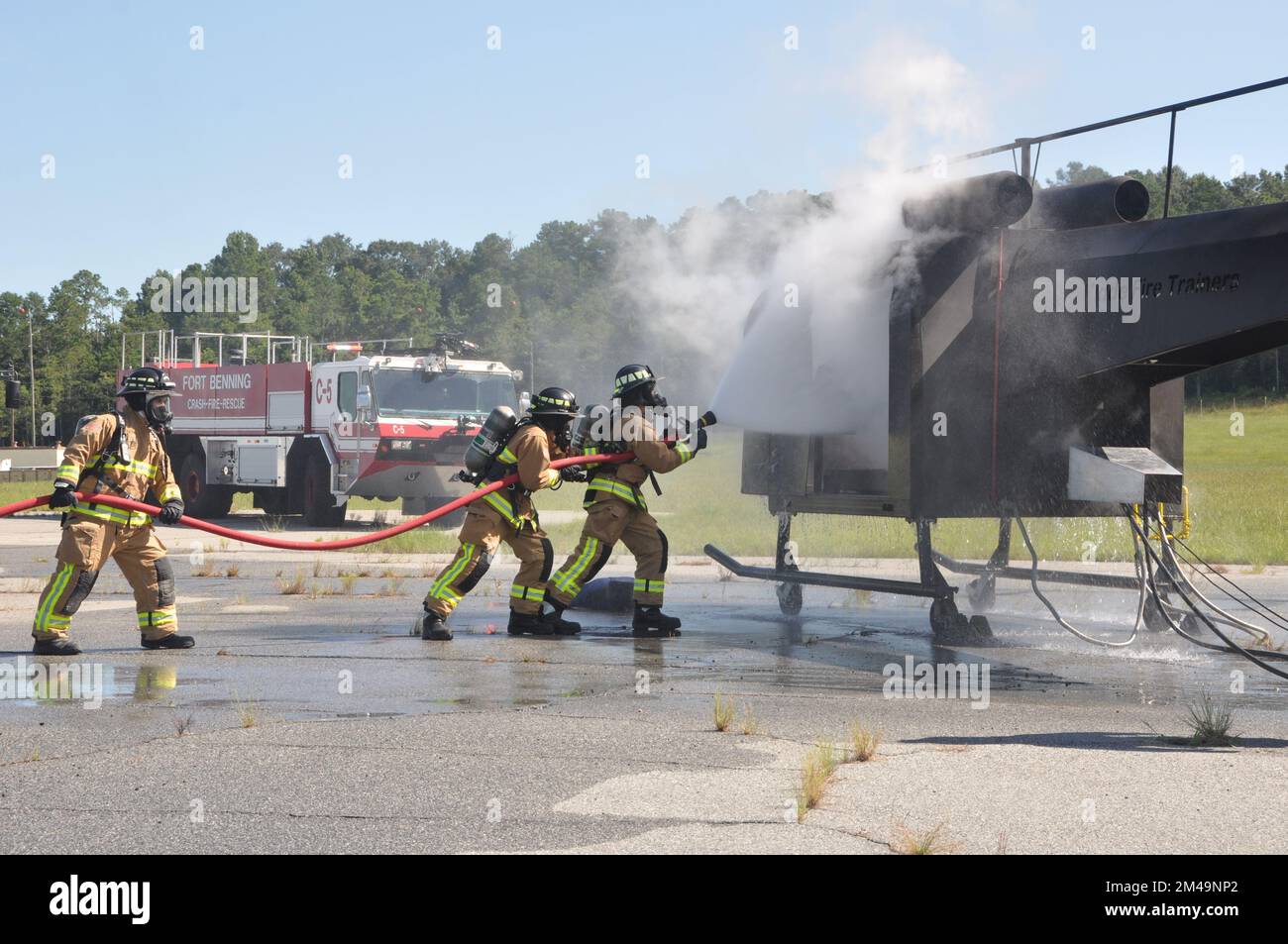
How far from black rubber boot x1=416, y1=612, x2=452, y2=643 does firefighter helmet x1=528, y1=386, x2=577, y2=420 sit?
1699 millimetres

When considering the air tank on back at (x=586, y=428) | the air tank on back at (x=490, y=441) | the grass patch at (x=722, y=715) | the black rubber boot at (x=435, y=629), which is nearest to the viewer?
the grass patch at (x=722, y=715)

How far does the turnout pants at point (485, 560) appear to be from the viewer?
10023mm

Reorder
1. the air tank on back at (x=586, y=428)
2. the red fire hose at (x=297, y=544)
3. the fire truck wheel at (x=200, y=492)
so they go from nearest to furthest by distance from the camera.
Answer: the red fire hose at (x=297, y=544) < the air tank on back at (x=586, y=428) < the fire truck wheel at (x=200, y=492)

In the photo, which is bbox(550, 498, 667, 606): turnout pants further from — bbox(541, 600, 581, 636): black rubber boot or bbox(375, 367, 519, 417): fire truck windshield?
bbox(375, 367, 519, 417): fire truck windshield

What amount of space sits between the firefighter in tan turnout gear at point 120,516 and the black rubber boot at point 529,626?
7.73ft

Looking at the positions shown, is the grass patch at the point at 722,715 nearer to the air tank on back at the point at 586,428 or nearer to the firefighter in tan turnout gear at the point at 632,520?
the firefighter in tan turnout gear at the point at 632,520

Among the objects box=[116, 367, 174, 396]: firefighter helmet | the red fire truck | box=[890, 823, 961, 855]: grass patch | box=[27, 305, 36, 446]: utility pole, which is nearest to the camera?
box=[890, 823, 961, 855]: grass patch

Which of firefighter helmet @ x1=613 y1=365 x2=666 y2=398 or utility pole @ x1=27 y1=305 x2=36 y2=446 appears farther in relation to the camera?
utility pole @ x1=27 y1=305 x2=36 y2=446

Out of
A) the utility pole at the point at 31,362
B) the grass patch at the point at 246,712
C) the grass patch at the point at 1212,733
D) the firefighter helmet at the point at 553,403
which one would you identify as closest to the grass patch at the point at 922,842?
the grass patch at the point at 1212,733

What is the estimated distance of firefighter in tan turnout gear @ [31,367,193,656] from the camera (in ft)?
29.2

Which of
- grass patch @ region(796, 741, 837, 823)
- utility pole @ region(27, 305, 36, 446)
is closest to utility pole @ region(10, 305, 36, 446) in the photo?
utility pole @ region(27, 305, 36, 446)

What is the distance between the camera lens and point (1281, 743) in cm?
627

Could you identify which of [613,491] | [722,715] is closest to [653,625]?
[613,491]
